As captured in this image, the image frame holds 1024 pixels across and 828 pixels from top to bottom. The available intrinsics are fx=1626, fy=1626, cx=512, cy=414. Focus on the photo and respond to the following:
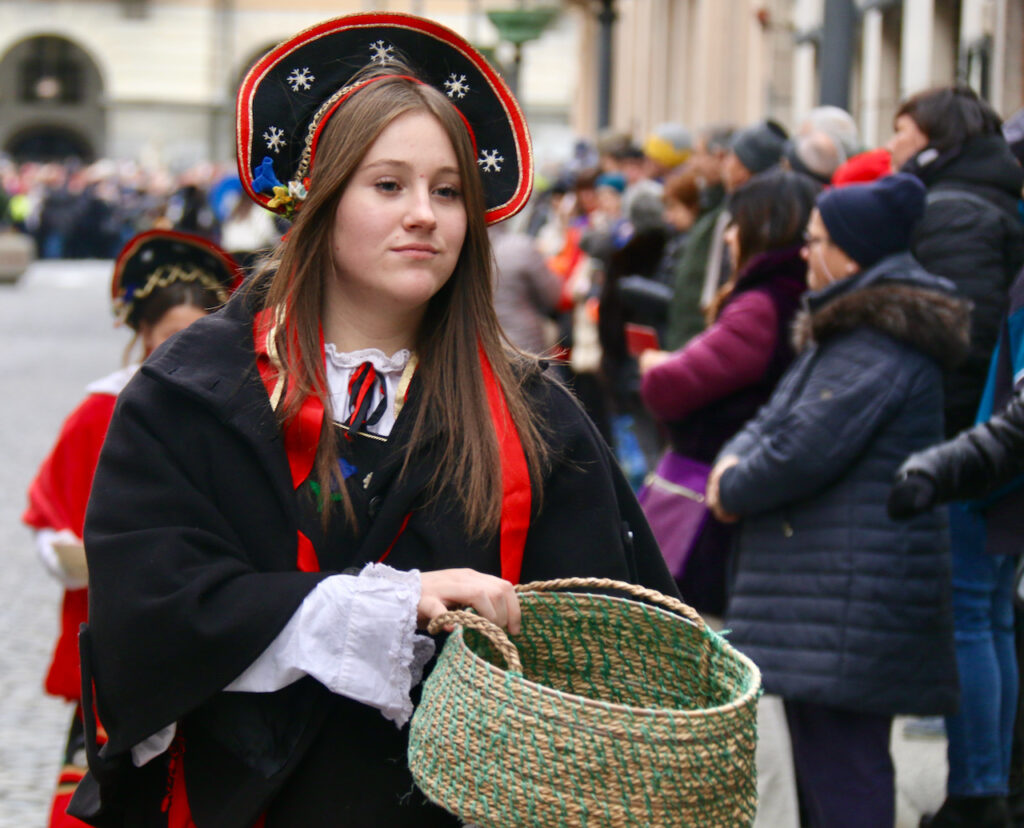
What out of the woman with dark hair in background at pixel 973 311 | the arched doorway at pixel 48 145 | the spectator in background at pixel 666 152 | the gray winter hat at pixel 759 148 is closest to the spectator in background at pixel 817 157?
the gray winter hat at pixel 759 148

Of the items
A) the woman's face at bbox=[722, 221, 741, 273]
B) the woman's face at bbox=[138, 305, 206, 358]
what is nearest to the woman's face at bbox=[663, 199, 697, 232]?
the woman's face at bbox=[722, 221, 741, 273]

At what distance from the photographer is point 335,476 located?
2.31 meters

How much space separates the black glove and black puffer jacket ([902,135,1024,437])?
1.17 m

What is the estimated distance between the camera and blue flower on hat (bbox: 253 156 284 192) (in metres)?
2.45

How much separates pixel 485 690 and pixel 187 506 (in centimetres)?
53

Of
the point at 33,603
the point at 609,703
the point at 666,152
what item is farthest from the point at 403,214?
the point at 666,152

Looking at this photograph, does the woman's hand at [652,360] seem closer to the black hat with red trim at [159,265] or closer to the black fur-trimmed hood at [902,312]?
the black fur-trimmed hood at [902,312]

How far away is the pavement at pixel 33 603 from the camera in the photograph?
4773mm

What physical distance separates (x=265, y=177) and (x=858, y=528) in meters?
1.98

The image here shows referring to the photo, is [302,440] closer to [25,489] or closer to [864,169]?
[864,169]

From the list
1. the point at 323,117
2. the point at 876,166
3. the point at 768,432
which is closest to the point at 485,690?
the point at 323,117

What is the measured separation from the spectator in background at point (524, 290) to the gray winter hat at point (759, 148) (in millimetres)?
2061

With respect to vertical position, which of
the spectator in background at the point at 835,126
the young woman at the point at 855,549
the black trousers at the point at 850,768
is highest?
the spectator in background at the point at 835,126

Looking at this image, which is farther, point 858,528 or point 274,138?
point 858,528
